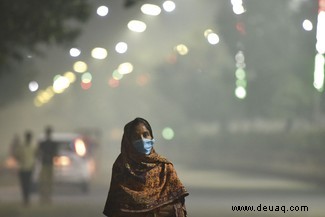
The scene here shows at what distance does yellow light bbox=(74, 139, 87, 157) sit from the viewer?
81.6 feet

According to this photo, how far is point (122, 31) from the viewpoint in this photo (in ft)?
176

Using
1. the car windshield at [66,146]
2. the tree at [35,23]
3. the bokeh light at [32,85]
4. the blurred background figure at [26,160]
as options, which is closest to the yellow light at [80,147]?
the car windshield at [66,146]

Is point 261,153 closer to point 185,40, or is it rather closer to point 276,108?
point 276,108

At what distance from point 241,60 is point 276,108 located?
5.96 meters

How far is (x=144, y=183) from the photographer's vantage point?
7.44 meters

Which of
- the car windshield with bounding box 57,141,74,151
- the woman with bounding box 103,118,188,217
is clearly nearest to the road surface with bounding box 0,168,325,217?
the car windshield with bounding box 57,141,74,151

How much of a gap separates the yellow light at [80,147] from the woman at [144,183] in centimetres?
1738

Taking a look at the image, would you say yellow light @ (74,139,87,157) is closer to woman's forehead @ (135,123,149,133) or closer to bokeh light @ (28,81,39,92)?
woman's forehead @ (135,123,149,133)

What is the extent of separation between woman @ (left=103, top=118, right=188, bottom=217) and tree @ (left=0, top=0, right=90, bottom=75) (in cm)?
1353

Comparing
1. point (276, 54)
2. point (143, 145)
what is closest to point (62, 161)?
point (143, 145)

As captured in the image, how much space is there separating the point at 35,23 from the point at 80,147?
4440 millimetres

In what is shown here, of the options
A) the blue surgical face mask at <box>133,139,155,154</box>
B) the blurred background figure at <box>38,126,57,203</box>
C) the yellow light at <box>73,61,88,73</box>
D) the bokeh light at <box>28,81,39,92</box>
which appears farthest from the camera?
the yellow light at <box>73,61,88,73</box>

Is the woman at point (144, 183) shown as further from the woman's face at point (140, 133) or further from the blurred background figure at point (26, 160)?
the blurred background figure at point (26, 160)

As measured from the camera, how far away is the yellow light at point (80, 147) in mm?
24859
